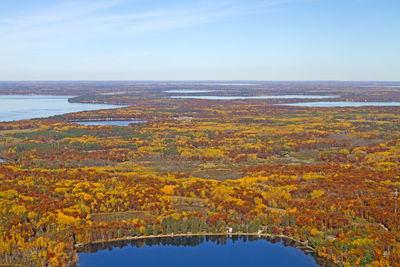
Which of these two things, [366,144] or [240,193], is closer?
[240,193]

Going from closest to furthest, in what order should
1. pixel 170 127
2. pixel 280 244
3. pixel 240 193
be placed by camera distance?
1. pixel 280 244
2. pixel 240 193
3. pixel 170 127

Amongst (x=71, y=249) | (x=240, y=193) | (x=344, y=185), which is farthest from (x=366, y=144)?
(x=71, y=249)

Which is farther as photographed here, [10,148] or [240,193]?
[10,148]

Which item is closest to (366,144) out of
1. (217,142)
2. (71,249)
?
(217,142)

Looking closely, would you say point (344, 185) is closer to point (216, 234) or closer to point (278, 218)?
point (278, 218)

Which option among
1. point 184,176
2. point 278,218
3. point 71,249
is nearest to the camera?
point 71,249

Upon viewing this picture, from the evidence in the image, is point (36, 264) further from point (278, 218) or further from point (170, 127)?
point (170, 127)
